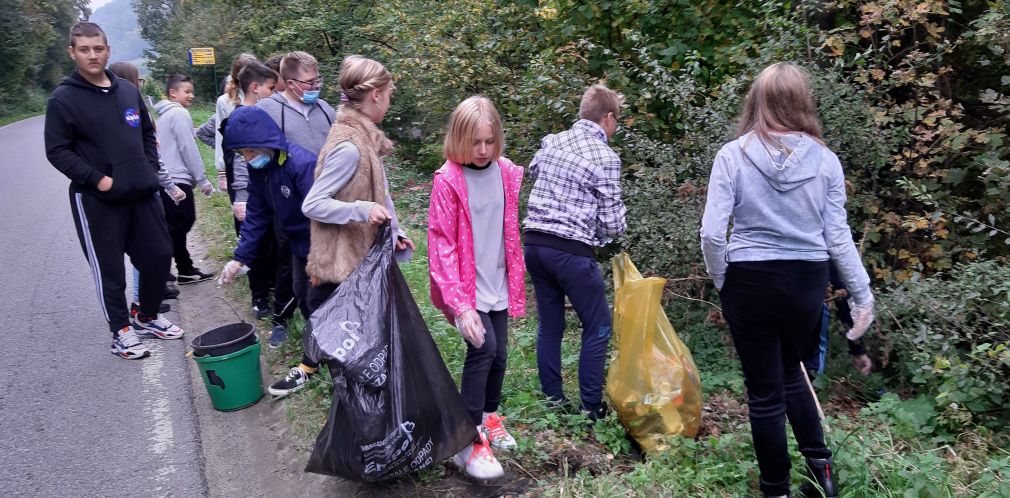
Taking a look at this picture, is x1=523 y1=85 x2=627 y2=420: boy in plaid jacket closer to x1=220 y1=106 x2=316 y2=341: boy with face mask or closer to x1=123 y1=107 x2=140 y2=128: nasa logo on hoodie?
x1=220 y1=106 x2=316 y2=341: boy with face mask

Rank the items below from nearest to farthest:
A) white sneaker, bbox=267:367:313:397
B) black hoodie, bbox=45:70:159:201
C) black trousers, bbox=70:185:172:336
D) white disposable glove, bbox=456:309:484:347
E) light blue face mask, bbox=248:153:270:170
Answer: white disposable glove, bbox=456:309:484:347
light blue face mask, bbox=248:153:270:170
white sneaker, bbox=267:367:313:397
black hoodie, bbox=45:70:159:201
black trousers, bbox=70:185:172:336

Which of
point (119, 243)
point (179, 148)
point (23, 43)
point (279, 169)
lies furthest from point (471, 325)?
point (23, 43)

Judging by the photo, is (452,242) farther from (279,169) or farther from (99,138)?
(99,138)

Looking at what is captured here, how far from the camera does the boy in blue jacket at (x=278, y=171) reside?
3945 mm

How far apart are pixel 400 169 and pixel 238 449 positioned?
8.82 m

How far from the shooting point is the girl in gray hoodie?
280 cm

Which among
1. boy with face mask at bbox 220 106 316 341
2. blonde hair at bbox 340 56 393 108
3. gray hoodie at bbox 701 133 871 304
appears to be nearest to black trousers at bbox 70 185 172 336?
boy with face mask at bbox 220 106 316 341

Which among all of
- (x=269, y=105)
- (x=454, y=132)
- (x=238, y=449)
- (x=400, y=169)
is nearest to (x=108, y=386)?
(x=238, y=449)

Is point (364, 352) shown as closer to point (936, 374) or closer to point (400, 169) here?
point (936, 374)

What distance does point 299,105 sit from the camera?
4.30 metres

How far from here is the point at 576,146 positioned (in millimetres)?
3639

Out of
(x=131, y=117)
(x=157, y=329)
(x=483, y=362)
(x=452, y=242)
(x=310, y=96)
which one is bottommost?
(x=157, y=329)

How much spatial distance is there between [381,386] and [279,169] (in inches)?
66.7

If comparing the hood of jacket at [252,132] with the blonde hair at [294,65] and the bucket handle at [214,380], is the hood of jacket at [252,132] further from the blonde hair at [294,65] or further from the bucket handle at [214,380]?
the bucket handle at [214,380]
